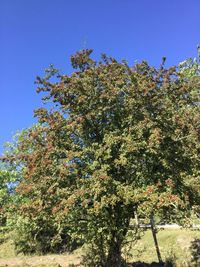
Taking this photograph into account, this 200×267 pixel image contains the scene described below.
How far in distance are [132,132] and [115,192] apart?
2.27 meters

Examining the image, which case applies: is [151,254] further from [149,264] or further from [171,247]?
[149,264]

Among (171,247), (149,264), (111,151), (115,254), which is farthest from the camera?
(171,247)

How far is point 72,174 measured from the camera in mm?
11102

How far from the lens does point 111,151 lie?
36.3 feet

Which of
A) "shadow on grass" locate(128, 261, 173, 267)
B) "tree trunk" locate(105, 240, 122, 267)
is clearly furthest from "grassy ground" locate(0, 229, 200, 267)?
"tree trunk" locate(105, 240, 122, 267)

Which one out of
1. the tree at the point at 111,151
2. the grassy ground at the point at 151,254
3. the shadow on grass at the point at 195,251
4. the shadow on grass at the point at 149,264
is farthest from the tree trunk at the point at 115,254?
the shadow on grass at the point at 195,251

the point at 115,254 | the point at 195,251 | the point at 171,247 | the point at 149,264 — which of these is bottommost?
the point at 149,264

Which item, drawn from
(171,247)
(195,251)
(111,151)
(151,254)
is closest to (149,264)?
(195,251)

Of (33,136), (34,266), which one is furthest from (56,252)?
(33,136)

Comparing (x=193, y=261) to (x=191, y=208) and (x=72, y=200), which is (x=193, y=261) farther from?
(x=72, y=200)

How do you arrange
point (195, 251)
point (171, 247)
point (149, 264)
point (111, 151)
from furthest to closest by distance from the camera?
point (171, 247) < point (195, 251) < point (149, 264) < point (111, 151)

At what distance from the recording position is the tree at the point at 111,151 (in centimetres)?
1058

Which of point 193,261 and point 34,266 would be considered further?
point 34,266

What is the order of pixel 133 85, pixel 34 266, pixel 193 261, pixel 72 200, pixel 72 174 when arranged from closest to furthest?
pixel 72 200 → pixel 72 174 → pixel 133 85 → pixel 193 261 → pixel 34 266
